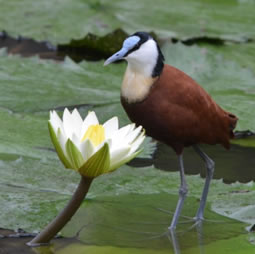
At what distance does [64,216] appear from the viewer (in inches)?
87.4

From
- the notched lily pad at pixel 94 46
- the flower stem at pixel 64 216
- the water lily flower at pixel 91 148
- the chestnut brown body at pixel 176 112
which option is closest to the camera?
the water lily flower at pixel 91 148

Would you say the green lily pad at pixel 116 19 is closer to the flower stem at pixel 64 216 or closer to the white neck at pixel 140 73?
the white neck at pixel 140 73

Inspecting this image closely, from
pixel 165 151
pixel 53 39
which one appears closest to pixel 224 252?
pixel 165 151

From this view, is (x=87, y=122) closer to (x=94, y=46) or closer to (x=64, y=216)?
(x=64, y=216)

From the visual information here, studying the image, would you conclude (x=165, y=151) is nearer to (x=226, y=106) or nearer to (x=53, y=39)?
(x=226, y=106)

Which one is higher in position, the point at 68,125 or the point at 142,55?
the point at 142,55

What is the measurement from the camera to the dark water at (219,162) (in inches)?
130

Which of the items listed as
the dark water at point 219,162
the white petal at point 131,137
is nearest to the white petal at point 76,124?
the white petal at point 131,137

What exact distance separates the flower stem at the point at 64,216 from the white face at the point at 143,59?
2.01 ft

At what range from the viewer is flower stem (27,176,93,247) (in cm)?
217

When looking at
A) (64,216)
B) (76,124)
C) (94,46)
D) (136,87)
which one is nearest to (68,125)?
(76,124)

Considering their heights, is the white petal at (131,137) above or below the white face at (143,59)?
below

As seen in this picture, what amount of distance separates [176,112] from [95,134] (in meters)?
0.52

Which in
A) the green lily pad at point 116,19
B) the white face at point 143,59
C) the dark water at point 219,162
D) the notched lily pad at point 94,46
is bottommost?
the dark water at point 219,162
